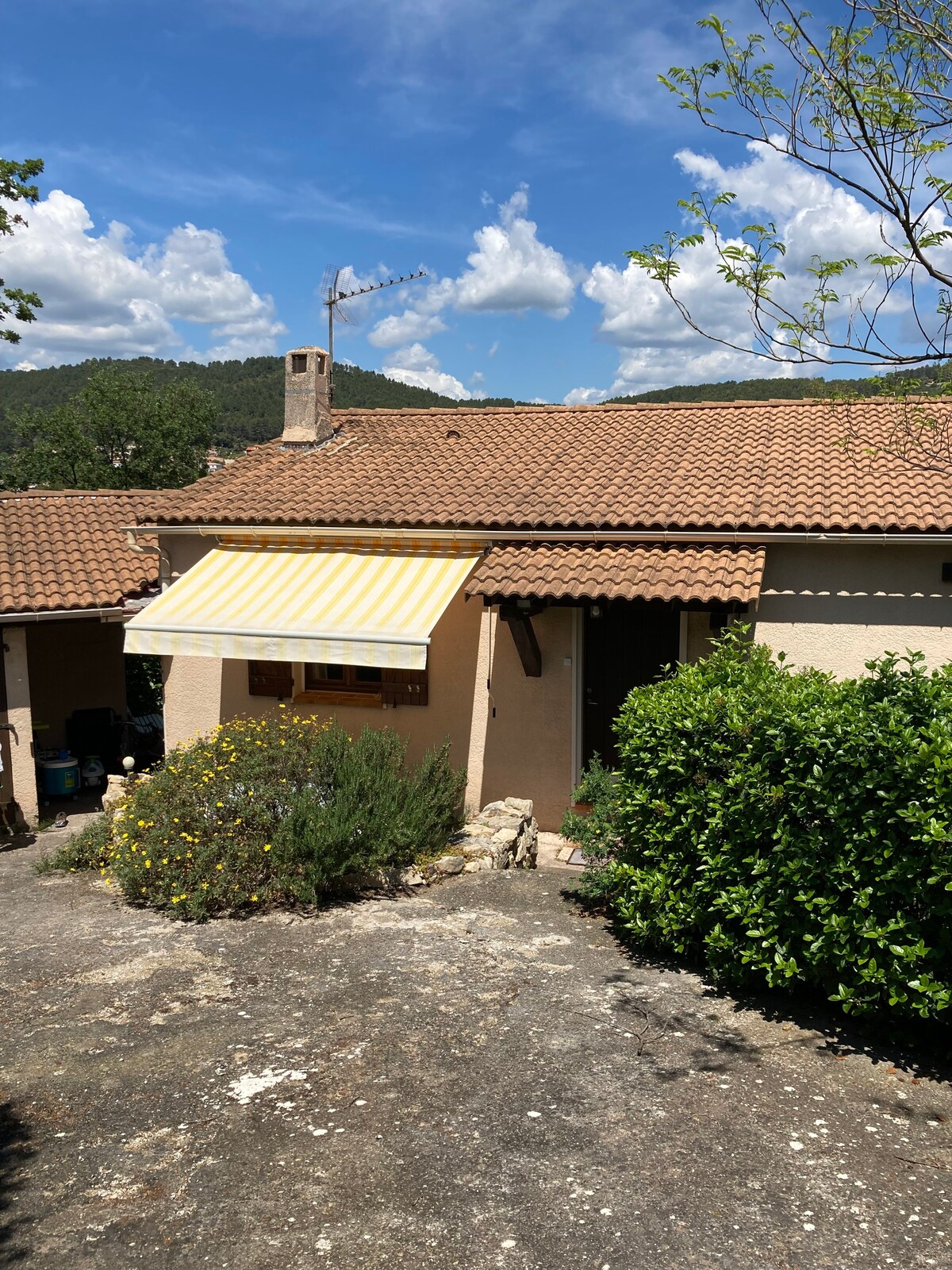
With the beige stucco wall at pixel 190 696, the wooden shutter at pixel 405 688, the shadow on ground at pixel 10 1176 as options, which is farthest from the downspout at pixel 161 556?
the shadow on ground at pixel 10 1176

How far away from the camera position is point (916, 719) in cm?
805

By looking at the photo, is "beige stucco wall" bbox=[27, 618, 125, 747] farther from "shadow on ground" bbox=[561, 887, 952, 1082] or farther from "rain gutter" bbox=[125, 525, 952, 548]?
"shadow on ground" bbox=[561, 887, 952, 1082]

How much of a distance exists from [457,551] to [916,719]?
9.19 meters

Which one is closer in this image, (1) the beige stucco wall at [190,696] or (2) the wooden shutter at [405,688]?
(2) the wooden shutter at [405,688]

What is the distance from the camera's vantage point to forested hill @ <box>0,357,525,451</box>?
206 ft

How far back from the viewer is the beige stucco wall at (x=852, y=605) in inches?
551

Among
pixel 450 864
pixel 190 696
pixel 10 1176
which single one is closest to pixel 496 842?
pixel 450 864

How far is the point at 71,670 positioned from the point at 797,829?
18658 millimetres

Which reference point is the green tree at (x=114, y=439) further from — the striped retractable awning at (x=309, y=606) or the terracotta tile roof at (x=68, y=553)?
the striped retractable awning at (x=309, y=606)

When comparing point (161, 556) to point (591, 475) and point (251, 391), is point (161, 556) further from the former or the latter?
point (251, 391)

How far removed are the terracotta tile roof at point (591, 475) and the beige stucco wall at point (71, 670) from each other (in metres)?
5.00

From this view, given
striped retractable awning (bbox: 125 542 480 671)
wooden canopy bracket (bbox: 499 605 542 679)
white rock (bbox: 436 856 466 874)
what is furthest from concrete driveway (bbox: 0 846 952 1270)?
wooden canopy bracket (bbox: 499 605 542 679)

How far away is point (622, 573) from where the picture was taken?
14.3 metres

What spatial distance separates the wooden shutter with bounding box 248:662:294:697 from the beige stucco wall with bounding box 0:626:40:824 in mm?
3888
